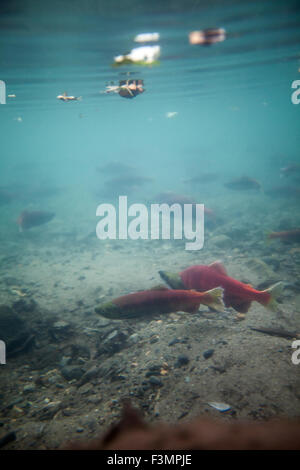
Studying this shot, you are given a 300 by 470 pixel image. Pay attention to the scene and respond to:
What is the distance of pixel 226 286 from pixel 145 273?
5.12 meters

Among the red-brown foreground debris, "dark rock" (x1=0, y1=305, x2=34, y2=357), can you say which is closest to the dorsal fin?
the red-brown foreground debris

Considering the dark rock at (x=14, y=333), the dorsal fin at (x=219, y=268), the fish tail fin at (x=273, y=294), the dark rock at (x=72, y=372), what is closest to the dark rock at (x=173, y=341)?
the dorsal fin at (x=219, y=268)

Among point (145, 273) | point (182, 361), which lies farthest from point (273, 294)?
point (145, 273)

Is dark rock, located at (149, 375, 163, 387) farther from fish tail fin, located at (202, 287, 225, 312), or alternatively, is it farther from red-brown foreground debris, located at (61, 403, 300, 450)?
red-brown foreground debris, located at (61, 403, 300, 450)

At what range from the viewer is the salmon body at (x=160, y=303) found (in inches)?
152

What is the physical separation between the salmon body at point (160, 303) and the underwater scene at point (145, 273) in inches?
0.9

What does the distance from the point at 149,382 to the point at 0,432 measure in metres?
1.96

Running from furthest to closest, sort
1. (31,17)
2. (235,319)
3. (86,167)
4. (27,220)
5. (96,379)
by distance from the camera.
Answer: (86,167), (27,220), (31,17), (235,319), (96,379)

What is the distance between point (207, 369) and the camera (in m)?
3.25

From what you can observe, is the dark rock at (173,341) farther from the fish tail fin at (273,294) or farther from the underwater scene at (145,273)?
the fish tail fin at (273,294)

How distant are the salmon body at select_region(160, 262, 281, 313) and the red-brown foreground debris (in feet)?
10.5
